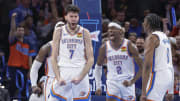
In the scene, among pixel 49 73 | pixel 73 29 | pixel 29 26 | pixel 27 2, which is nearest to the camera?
pixel 73 29

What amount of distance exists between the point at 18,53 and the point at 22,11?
6.12ft

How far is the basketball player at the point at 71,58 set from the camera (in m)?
5.87

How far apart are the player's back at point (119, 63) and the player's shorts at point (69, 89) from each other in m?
1.70

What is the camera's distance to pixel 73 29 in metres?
6.04

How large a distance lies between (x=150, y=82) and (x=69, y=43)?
1.41 metres

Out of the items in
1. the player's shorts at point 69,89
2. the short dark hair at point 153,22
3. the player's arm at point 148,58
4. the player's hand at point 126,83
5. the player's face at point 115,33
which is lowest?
the player's hand at point 126,83

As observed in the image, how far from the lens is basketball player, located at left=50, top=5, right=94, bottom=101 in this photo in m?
5.87

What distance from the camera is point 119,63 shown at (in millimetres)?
7590

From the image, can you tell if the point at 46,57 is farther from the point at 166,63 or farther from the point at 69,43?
the point at 166,63

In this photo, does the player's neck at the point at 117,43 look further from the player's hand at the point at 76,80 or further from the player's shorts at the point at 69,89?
the player's hand at the point at 76,80

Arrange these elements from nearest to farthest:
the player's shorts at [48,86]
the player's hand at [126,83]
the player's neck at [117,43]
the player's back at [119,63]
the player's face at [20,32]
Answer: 1. the player's shorts at [48,86]
2. the player's hand at [126,83]
3. the player's back at [119,63]
4. the player's neck at [117,43]
5. the player's face at [20,32]

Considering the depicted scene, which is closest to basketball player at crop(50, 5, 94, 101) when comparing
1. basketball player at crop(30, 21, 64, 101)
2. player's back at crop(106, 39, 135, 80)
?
basketball player at crop(30, 21, 64, 101)

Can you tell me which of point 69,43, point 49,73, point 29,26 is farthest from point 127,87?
point 29,26

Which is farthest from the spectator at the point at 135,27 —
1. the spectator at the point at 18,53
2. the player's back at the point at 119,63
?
the player's back at the point at 119,63
